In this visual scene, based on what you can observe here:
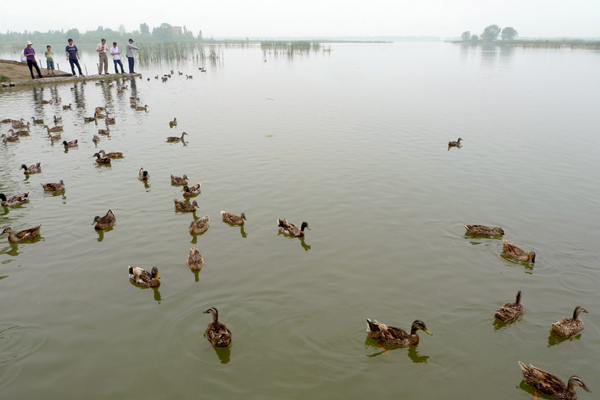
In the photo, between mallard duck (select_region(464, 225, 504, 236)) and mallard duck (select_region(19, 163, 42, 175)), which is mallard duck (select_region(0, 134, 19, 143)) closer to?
mallard duck (select_region(19, 163, 42, 175))

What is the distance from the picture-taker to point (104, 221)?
445 inches

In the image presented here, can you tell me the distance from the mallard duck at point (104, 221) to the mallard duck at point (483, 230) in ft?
34.2

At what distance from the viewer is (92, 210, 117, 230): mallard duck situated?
1122cm

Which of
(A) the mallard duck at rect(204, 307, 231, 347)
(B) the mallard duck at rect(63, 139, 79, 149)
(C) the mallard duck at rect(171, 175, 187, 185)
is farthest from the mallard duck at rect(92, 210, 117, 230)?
(B) the mallard duck at rect(63, 139, 79, 149)

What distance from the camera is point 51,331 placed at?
766 cm

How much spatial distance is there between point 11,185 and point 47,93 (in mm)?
23788

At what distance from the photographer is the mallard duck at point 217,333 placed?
736 centimetres

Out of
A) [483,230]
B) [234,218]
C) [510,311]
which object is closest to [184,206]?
[234,218]

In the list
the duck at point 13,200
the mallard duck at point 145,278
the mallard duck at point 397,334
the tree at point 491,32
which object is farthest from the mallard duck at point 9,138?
the tree at point 491,32

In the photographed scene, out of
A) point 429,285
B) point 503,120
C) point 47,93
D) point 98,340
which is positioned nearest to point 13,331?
point 98,340

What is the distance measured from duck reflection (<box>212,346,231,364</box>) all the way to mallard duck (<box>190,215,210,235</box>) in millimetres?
4434

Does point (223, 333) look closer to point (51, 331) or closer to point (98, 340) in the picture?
point (98, 340)

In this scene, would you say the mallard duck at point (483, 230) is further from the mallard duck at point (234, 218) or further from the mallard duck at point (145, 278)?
the mallard duck at point (145, 278)

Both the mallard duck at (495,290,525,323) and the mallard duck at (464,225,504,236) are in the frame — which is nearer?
the mallard duck at (495,290,525,323)
